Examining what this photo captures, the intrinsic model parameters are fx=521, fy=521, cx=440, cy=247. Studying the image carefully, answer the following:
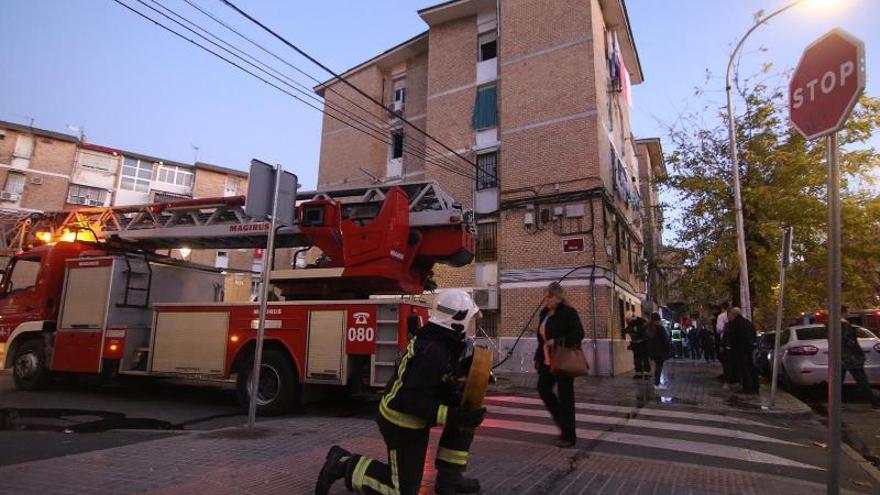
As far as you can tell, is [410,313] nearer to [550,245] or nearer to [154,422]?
[154,422]

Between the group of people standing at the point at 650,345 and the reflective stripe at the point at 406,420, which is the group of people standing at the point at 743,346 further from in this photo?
the reflective stripe at the point at 406,420

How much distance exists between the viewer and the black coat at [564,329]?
5797 mm

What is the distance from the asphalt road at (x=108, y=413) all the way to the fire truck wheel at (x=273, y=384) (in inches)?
13.7

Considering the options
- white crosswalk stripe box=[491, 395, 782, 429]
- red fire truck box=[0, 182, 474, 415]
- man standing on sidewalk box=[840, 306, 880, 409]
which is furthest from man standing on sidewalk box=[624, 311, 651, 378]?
red fire truck box=[0, 182, 474, 415]

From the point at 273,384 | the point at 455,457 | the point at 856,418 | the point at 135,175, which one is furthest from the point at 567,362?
the point at 135,175

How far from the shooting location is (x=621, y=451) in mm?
5578

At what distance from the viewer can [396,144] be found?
81.2ft

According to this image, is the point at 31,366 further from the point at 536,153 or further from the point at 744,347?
the point at 536,153

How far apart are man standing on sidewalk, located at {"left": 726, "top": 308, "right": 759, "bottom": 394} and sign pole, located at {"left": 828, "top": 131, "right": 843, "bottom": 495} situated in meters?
8.29

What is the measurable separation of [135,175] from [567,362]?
45.4 m

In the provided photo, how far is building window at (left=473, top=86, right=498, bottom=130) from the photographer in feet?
65.0

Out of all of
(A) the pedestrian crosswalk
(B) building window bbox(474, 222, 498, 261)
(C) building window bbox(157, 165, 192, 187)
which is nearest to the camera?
(A) the pedestrian crosswalk

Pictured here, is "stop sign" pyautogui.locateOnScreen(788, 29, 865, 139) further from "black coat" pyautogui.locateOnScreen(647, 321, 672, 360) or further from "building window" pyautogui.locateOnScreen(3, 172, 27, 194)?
"building window" pyautogui.locateOnScreen(3, 172, 27, 194)

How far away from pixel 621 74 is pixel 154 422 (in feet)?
69.6
